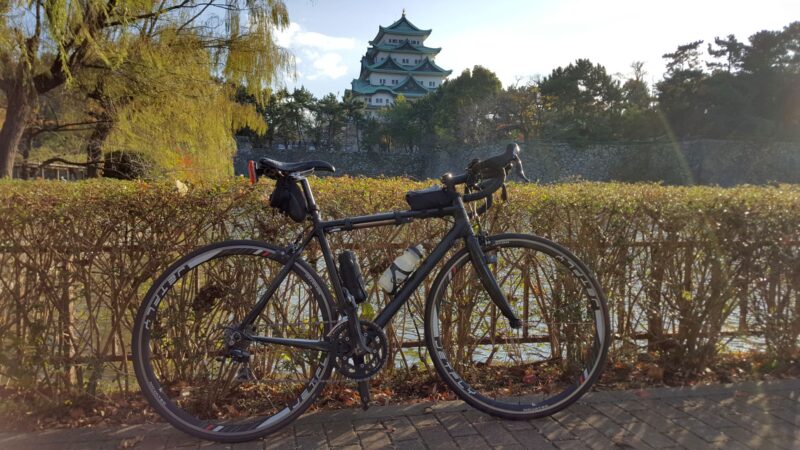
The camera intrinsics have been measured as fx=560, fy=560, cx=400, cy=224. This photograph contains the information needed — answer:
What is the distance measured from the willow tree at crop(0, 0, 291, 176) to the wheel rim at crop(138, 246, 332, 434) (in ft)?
29.8

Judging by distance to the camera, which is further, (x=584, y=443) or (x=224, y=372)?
(x=224, y=372)

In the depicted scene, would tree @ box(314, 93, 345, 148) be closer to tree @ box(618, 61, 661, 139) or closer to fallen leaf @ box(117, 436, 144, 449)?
tree @ box(618, 61, 661, 139)

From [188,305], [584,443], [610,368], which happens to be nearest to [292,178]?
[188,305]

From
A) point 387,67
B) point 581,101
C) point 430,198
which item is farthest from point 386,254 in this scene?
point 387,67

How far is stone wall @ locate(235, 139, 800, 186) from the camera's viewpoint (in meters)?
36.7

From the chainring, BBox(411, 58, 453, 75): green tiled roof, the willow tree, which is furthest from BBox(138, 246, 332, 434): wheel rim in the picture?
BBox(411, 58, 453, 75): green tiled roof

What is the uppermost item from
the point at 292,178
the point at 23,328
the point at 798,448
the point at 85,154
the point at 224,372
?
the point at 85,154

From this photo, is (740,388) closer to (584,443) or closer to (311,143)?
(584,443)

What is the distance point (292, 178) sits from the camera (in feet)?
8.21

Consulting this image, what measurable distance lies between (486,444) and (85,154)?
15.8m

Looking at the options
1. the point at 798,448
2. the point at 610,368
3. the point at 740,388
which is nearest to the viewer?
the point at 798,448

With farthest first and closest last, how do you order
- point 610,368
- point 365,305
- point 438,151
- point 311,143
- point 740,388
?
point 311,143 → point 438,151 → point 610,368 → point 740,388 → point 365,305

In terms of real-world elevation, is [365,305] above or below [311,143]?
below

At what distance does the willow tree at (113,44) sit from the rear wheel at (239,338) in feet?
29.9
